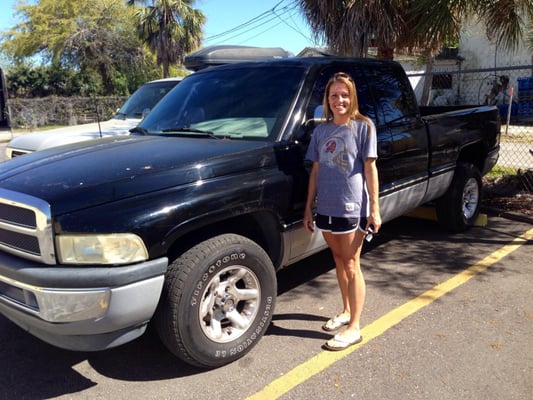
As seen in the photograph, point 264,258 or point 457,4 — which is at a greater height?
point 457,4

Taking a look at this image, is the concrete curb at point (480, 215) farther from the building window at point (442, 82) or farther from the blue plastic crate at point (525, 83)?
the building window at point (442, 82)

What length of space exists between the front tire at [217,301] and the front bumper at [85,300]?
0.15 meters

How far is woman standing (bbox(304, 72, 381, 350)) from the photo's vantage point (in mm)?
3160

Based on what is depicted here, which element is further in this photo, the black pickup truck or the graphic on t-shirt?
the graphic on t-shirt

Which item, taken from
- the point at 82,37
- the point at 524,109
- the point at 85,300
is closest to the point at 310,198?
the point at 85,300

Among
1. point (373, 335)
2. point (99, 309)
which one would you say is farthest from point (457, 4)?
point (99, 309)

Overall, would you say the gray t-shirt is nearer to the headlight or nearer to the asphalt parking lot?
the asphalt parking lot

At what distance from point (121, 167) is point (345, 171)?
54.3 inches

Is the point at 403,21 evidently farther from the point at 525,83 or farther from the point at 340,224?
the point at 525,83

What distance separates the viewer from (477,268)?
4824 millimetres

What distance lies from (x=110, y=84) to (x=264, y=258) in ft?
123

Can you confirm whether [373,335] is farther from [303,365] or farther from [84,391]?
[84,391]

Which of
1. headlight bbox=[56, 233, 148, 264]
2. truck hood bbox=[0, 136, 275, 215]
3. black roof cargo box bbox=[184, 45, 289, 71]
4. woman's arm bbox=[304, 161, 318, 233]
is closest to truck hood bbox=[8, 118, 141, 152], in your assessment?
truck hood bbox=[0, 136, 275, 215]

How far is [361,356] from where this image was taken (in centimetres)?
335
